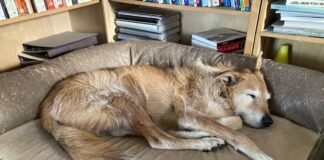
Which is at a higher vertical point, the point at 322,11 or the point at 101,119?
the point at 322,11

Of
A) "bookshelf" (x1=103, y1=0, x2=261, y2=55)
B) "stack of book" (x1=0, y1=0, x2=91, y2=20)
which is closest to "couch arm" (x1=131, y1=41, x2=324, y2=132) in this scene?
"bookshelf" (x1=103, y1=0, x2=261, y2=55)

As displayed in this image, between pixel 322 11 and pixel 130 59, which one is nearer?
pixel 322 11

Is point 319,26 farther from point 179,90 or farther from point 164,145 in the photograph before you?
point 164,145

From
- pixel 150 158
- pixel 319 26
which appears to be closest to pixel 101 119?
pixel 150 158

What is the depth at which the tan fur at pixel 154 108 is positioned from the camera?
51.7 inches

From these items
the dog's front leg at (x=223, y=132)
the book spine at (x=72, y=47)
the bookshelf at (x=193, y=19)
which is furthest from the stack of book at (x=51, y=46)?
the dog's front leg at (x=223, y=132)

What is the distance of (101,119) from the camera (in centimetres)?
139

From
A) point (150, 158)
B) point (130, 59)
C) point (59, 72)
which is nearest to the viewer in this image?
point (150, 158)

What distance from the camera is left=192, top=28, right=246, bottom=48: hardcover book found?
1896 millimetres

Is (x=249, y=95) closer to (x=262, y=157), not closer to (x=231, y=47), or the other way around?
(x=262, y=157)

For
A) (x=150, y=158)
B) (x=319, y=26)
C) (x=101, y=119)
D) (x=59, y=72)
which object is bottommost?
(x=150, y=158)

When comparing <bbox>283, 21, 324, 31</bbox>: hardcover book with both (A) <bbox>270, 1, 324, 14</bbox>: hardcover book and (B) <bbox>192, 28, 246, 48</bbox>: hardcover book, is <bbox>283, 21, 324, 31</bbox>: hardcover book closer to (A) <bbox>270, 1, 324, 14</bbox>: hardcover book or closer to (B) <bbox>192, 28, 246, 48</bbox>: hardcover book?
(A) <bbox>270, 1, 324, 14</bbox>: hardcover book

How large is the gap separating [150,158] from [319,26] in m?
1.11

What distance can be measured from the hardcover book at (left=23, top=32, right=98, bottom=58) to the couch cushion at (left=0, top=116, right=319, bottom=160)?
0.78 metres
